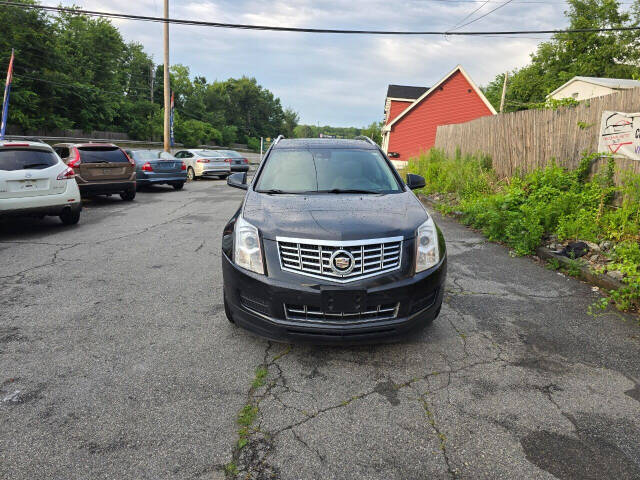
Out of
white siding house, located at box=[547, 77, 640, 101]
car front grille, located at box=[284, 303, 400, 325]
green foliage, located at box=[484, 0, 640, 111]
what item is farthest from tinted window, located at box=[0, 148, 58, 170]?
green foliage, located at box=[484, 0, 640, 111]

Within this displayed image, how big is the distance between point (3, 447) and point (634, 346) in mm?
4725

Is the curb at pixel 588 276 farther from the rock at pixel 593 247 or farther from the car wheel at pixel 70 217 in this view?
the car wheel at pixel 70 217

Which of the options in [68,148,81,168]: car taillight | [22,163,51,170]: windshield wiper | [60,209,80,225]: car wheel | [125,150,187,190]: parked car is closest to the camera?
[22,163,51,170]: windshield wiper

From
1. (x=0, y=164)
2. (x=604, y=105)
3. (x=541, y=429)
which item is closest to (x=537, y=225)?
(x=604, y=105)

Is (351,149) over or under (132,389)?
over

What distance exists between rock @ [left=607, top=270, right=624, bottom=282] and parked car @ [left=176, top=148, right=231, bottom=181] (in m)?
19.3

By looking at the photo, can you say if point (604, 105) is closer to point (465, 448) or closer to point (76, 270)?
point (465, 448)

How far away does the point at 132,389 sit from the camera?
9.42ft

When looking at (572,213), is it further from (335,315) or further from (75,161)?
(75,161)

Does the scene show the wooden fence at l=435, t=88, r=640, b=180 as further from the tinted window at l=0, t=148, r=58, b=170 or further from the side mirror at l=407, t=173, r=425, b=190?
the tinted window at l=0, t=148, r=58, b=170

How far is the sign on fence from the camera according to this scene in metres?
6.41

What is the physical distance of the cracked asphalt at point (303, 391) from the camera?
7.39ft

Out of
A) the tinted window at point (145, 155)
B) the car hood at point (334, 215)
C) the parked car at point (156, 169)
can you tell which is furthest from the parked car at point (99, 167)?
the car hood at point (334, 215)

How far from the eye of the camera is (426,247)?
133 inches
